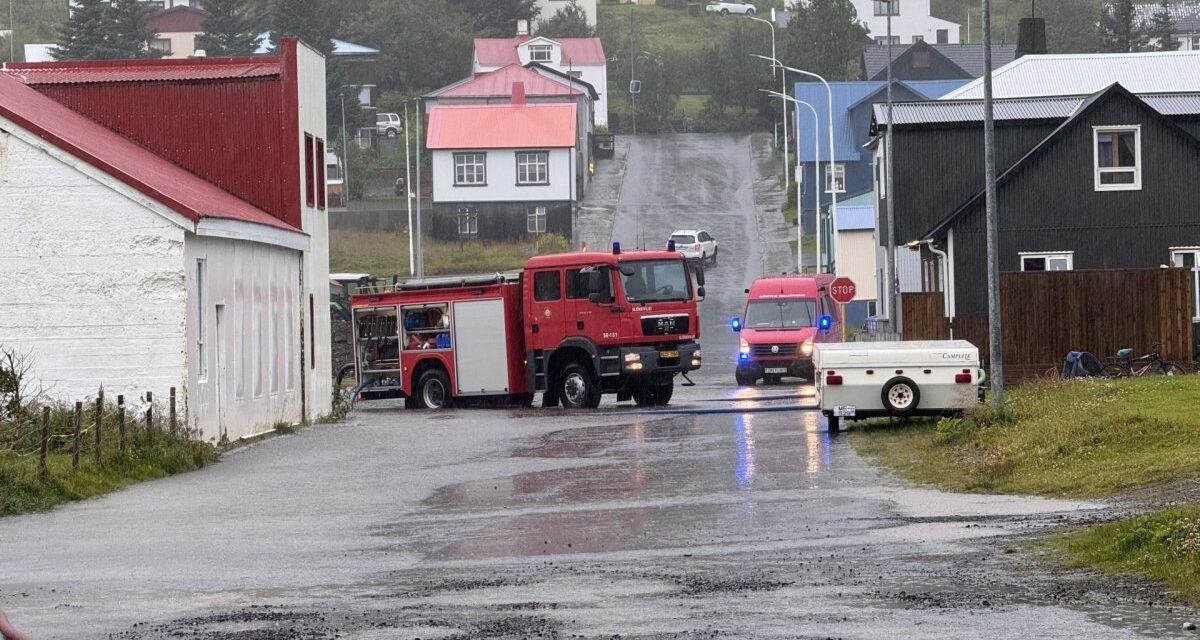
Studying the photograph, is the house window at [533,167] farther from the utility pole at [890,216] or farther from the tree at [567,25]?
the tree at [567,25]

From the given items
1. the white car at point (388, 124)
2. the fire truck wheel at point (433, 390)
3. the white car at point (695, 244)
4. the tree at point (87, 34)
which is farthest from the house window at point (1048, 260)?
the tree at point (87, 34)

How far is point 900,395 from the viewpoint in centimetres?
2352

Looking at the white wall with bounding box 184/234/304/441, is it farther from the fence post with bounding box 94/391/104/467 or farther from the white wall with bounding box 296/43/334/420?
the fence post with bounding box 94/391/104/467

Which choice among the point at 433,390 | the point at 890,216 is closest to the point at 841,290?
the point at 890,216

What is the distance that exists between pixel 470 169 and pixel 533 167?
122 inches

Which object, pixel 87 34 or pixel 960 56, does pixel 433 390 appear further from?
pixel 960 56

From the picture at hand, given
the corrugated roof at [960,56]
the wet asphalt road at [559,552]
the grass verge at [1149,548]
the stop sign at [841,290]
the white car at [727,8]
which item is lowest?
the wet asphalt road at [559,552]

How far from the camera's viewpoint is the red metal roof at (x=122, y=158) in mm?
24500

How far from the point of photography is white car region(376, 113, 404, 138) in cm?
10525

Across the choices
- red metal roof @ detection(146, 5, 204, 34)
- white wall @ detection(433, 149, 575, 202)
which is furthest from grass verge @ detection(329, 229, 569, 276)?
red metal roof @ detection(146, 5, 204, 34)

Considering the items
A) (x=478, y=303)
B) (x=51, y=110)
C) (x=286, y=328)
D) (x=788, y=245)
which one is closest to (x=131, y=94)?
(x=51, y=110)

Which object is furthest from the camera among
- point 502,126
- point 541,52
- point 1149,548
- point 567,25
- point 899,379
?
point 567,25

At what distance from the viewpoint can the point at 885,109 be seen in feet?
148

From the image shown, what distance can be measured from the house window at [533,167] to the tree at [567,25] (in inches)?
1926
